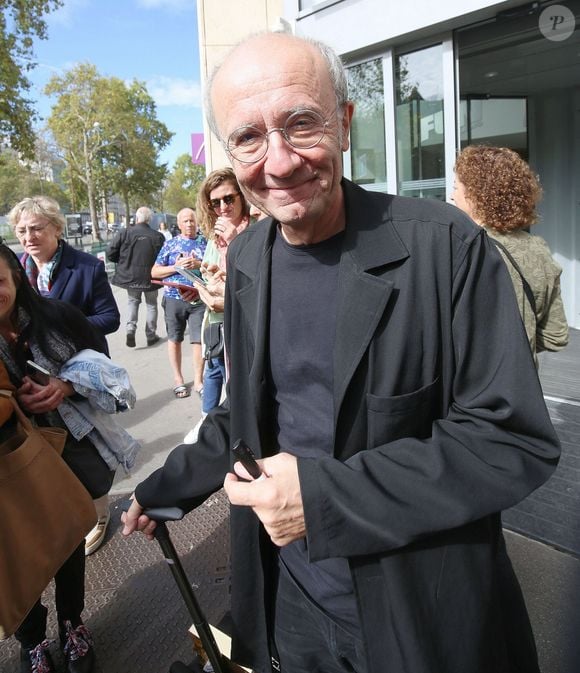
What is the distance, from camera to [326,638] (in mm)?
1444

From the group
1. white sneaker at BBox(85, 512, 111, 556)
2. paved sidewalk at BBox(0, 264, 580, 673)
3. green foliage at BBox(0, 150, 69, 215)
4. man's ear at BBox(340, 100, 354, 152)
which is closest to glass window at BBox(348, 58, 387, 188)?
paved sidewalk at BBox(0, 264, 580, 673)

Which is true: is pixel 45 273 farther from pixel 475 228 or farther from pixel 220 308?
pixel 475 228

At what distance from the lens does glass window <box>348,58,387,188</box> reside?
6332 mm

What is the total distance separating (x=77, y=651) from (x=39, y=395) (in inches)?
44.7

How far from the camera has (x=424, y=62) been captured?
596 cm

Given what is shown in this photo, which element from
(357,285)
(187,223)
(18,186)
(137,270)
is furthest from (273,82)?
(18,186)

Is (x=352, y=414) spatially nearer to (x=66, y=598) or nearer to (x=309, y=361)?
(x=309, y=361)

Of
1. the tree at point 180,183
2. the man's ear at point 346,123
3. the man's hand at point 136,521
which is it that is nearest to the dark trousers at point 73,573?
the man's hand at point 136,521

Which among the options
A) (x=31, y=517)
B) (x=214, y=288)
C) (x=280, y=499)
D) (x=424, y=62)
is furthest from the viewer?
(x=424, y=62)

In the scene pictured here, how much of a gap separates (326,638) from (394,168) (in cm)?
564

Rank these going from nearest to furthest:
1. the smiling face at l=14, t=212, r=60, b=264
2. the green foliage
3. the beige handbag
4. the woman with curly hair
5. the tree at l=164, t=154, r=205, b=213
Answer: the beige handbag, the woman with curly hair, the smiling face at l=14, t=212, r=60, b=264, the green foliage, the tree at l=164, t=154, r=205, b=213

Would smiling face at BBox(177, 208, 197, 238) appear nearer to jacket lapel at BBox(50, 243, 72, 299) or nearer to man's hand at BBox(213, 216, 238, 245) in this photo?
man's hand at BBox(213, 216, 238, 245)

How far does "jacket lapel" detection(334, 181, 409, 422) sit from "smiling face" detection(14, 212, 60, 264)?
9.16 feet

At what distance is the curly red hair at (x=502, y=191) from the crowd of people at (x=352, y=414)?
6.27 ft
